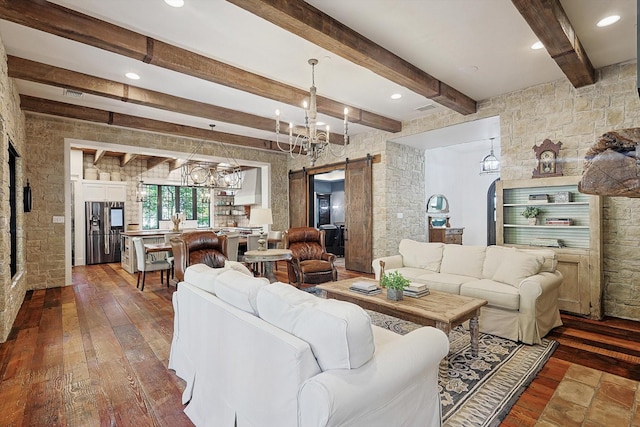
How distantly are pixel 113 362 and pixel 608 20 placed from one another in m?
5.22

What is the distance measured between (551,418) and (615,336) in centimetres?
200

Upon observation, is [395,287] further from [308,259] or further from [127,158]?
[127,158]

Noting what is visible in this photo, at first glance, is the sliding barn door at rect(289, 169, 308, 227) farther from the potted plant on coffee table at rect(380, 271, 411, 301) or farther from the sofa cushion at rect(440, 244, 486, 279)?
the potted plant on coffee table at rect(380, 271, 411, 301)

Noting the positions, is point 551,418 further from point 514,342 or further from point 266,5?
point 266,5

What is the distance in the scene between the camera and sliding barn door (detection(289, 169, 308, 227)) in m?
7.86

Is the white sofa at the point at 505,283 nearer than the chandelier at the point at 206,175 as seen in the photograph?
Yes

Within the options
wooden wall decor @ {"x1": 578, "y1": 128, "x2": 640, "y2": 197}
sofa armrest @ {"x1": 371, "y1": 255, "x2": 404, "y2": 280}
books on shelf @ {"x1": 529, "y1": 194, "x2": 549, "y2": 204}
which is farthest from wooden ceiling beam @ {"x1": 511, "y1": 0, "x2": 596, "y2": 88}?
sofa armrest @ {"x1": 371, "y1": 255, "x2": 404, "y2": 280}

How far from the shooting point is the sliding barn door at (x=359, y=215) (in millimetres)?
6340

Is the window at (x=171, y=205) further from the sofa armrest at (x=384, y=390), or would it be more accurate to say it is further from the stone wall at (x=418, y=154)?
the sofa armrest at (x=384, y=390)

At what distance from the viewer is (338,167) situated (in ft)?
23.2

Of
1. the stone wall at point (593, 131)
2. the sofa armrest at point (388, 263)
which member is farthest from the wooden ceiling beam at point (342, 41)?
the sofa armrest at point (388, 263)

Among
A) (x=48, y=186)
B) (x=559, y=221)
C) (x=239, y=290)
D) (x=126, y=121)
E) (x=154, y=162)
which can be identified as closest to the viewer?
(x=239, y=290)

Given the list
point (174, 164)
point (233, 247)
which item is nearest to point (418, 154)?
point (233, 247)

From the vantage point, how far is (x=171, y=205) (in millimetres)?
10117
